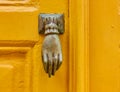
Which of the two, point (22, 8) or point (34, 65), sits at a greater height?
point (22, 8)

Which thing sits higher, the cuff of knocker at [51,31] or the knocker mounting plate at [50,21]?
the knocker mounting plate at [50,21]

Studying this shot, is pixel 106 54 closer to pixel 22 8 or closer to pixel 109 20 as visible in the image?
pixel 109 20

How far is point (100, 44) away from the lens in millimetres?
1105

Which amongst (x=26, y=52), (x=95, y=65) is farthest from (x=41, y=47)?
(x=95, y=65)

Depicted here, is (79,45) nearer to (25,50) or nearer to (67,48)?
(67,48)

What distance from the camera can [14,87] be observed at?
1080mm

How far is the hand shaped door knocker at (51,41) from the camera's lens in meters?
1.05

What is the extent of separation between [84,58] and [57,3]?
17 cm

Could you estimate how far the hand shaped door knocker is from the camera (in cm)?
105

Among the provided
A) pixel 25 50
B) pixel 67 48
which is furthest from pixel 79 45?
pixel 25 50

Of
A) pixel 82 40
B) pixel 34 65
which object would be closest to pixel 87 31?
pixel 82 40

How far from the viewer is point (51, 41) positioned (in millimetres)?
1062

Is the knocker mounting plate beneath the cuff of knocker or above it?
above

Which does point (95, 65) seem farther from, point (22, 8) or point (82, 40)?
point (22, 8)
